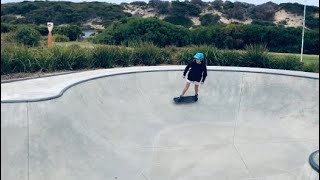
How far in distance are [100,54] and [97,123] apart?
5956mm

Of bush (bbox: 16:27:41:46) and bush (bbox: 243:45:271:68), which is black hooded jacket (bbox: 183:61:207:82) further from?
bush (bbox: 16:27:41:46)

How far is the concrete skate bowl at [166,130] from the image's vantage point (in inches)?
290

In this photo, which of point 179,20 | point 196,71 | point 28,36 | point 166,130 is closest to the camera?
point 166,130

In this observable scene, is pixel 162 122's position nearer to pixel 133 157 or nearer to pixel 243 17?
pixel 133 157

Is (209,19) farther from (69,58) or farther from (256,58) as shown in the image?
(69,58)

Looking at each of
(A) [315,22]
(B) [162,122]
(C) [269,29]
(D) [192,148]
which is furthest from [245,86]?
(A) [315,22]

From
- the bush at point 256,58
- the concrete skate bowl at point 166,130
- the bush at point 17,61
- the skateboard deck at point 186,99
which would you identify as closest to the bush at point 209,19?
the bush at point 256,58

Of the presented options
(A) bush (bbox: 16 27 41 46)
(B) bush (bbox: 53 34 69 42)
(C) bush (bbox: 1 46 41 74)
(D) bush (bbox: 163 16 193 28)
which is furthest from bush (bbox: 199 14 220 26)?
(C) bush (bbox: 1 46 41 74)

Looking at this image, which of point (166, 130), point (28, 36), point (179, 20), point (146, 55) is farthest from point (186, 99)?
point (179, 20)

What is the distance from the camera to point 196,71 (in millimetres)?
11570

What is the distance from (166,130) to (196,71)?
198 cm

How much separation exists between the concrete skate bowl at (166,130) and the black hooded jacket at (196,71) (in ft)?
2.63

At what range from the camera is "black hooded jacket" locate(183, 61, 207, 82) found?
37.9 ft

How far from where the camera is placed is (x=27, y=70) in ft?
41.9
